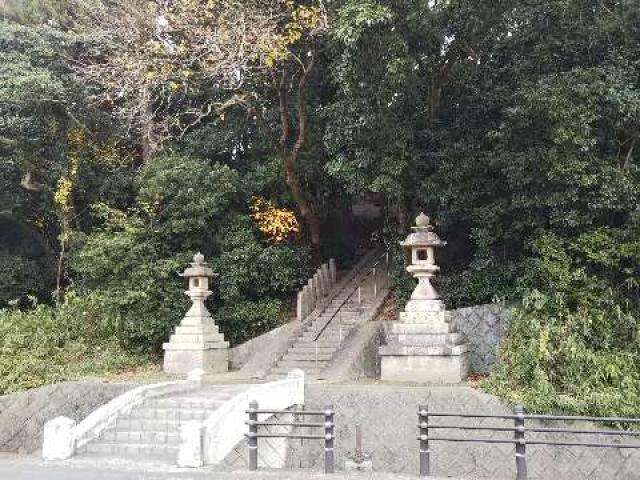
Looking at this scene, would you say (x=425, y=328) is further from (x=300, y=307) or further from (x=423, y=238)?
(x=300, y=307)

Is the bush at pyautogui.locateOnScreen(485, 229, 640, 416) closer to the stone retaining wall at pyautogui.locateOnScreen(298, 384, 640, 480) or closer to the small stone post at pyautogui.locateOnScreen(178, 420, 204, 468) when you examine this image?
the stone retaining wall at pyautogui.locateOnScreen(298, 384, 640, 480)

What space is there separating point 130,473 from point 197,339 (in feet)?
26.0

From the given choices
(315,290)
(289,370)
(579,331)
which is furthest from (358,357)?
(579,331)

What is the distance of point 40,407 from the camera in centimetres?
1354

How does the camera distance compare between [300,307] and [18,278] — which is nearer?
[300,307]

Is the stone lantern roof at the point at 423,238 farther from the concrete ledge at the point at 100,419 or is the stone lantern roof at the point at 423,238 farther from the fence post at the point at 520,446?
the fence post at the point at 520,446

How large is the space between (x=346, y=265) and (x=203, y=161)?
7.53 metres

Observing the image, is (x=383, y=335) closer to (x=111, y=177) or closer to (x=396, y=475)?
(x=396, y=475)

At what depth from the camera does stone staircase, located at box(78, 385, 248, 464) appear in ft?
34.2

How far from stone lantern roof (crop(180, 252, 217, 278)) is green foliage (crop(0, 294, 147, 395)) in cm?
308

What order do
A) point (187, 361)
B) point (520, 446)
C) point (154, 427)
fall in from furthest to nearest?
point (187, 361) → point (154, 427) → point (520, 446)

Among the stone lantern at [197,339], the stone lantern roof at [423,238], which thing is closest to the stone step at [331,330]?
the stone lantern at [197,339]

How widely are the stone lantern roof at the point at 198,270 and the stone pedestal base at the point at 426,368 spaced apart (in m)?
5.99

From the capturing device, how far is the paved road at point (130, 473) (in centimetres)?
845
